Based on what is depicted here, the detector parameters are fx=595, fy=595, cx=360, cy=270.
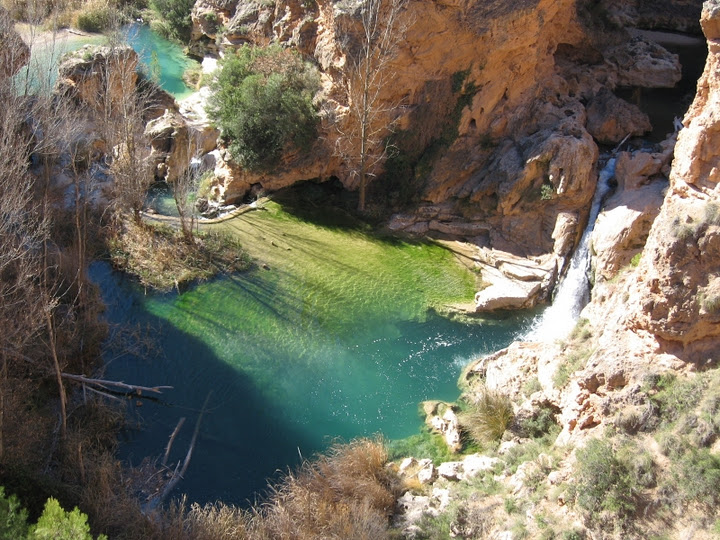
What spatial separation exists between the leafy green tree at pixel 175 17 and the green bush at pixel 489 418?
26861 mm

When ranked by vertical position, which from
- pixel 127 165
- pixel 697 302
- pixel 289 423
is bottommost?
pixel 289 423

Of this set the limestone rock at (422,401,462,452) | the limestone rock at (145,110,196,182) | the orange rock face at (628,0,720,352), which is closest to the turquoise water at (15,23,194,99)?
the limestone rock at (145,110,196,182)

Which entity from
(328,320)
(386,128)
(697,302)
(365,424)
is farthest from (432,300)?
(697,302)

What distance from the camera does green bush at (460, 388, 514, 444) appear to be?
44.2 feet

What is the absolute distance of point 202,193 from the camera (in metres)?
23.0

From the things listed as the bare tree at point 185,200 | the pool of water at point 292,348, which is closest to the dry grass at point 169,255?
the bare tree at point 185,200

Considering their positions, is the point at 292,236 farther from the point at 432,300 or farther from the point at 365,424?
the point at 365,424

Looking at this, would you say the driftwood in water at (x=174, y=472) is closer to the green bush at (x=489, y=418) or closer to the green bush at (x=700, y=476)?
the green bush at (x=489, y=418)

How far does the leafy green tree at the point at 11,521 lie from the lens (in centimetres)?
843

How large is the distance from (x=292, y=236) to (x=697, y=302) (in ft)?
43.3

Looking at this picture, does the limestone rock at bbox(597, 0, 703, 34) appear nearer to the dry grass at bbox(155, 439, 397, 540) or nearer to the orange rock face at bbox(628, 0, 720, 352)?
the orange rock face at bbox(628, 0, 720, 352)

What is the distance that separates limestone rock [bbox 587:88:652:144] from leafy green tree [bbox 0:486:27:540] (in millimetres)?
19840

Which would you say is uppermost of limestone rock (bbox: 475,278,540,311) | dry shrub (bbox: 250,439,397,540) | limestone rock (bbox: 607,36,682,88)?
limestone rock (bbox: 607,36,682,88)

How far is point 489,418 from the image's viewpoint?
535 inches
